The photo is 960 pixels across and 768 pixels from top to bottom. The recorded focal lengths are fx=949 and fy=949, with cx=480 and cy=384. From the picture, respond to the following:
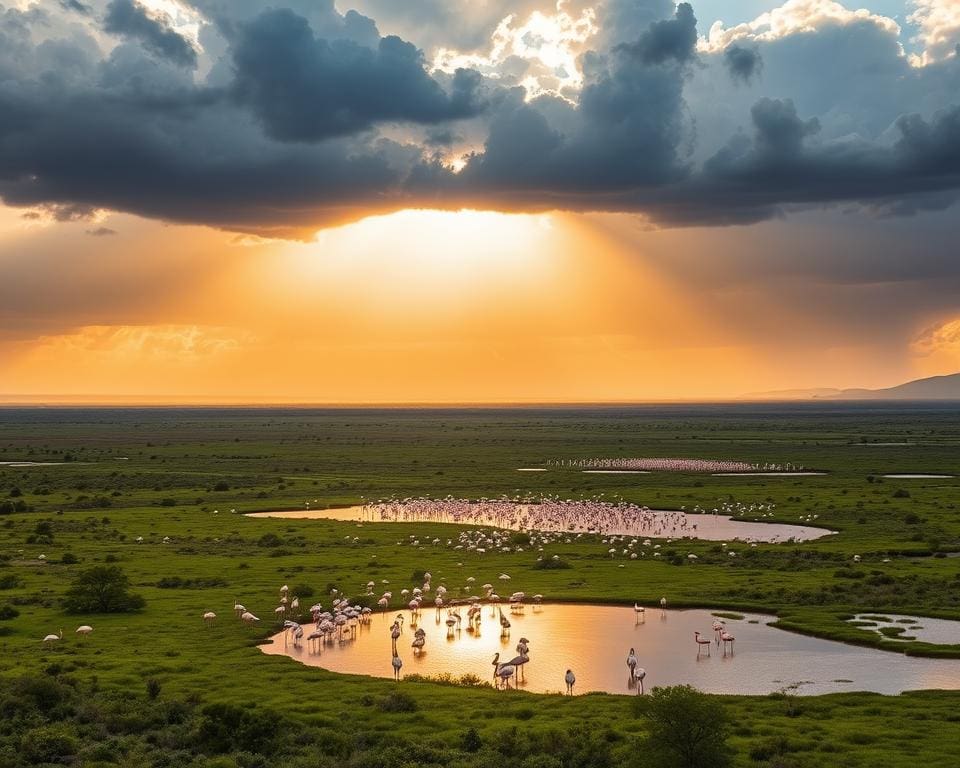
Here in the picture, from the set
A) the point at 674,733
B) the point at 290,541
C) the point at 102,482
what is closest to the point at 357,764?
the point at 674,733

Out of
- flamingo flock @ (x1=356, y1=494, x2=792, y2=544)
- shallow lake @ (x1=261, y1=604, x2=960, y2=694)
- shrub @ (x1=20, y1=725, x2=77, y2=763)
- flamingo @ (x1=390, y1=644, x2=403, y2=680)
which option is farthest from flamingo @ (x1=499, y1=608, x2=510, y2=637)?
flamingo flock @ (x1=356, y1=494, x2=792, y2=544)

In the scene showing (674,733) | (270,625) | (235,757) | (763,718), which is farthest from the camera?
(270,625)

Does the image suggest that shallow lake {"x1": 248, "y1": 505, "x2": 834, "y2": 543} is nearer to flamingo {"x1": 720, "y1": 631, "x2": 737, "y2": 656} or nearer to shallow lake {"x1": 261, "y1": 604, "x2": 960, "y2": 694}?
shallow lake {"x1": 261, "y1": 604, "x2": 960, "y2": 694}

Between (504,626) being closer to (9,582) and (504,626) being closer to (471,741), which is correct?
(471,741)

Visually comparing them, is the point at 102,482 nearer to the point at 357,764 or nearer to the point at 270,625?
the point at 270,625

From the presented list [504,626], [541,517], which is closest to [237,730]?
[504,626]
